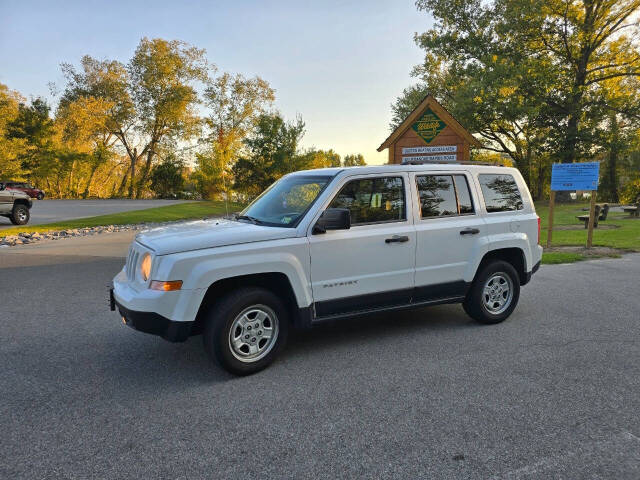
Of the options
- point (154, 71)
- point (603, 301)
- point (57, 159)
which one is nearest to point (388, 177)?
point (603, 301)

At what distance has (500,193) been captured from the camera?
226 inches

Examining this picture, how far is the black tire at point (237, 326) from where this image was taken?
12.9ft

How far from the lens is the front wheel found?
18.5 meters

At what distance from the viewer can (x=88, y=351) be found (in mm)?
4844

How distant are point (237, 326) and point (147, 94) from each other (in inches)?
2092

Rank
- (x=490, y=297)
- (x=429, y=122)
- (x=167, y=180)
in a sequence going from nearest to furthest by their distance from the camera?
1. (x=490, y=297)
2. (x=429, y=122)
3. (x=167, y=180)

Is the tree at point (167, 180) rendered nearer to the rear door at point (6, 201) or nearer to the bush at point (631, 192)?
the rear door at point (6, 201)

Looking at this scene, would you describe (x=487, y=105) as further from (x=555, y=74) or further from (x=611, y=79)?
(x=611, y=79)

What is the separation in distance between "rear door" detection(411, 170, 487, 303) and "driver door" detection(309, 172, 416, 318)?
0.17m

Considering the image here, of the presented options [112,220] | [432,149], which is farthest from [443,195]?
[112,220]

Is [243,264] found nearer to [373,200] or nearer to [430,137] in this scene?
[373,200]

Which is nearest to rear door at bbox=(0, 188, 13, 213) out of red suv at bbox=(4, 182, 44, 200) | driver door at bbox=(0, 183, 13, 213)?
driver door at bbox=(0, 183, 13, 213)

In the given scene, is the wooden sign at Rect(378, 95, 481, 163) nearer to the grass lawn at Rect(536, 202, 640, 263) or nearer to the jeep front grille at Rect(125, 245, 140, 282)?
the grass lawn at Rect(536, 202, 640, 263)

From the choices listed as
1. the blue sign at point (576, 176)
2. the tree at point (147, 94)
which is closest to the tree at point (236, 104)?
the tree at point (147, 94)
